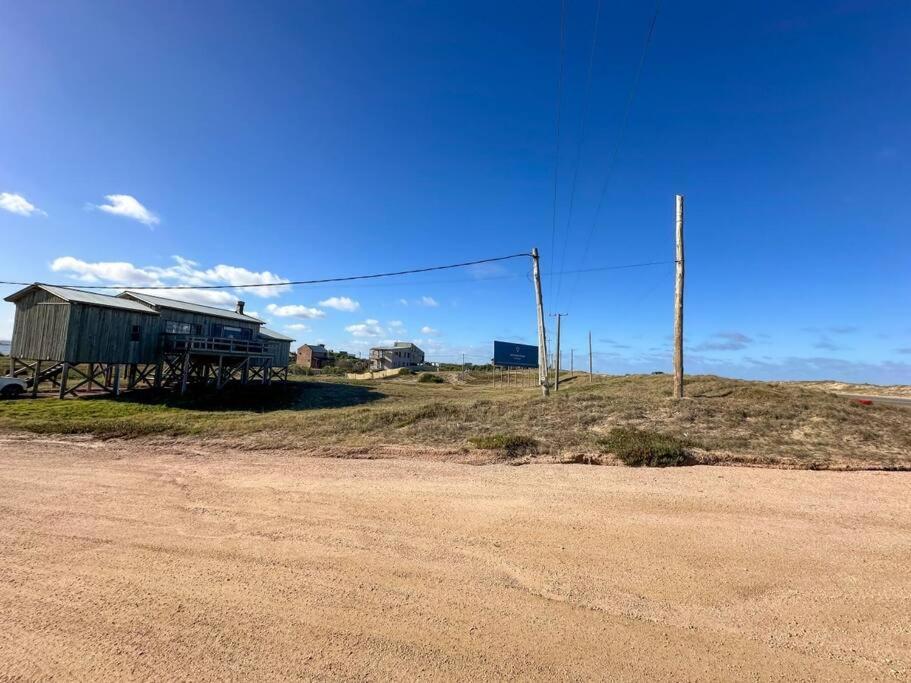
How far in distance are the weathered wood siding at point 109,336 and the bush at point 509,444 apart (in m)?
26.3

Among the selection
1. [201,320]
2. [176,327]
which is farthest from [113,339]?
[201,320]

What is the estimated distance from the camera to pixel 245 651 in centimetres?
330

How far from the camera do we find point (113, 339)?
86.4 ft

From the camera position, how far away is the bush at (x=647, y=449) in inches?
354

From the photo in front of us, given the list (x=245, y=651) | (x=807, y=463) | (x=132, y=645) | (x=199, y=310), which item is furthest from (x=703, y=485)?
(x=199, y=310)

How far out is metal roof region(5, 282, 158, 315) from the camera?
2452cm

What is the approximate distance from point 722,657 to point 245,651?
12.3 ft

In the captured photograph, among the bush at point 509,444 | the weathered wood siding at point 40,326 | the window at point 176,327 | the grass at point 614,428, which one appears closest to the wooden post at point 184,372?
the window at point 176,327

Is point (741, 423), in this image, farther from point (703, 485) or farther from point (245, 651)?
point (245, 651)

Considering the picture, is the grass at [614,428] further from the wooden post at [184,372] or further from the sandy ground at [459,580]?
the wooden post at [184,372]

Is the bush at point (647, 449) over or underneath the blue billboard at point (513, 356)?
underneath

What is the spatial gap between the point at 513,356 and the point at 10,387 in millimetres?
36378

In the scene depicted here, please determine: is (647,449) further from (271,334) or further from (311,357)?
(311,357)

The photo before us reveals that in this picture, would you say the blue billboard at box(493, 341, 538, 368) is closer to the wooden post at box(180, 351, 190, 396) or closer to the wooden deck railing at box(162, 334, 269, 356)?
the wooden deck railing at box(162, 334, 269, 356)
